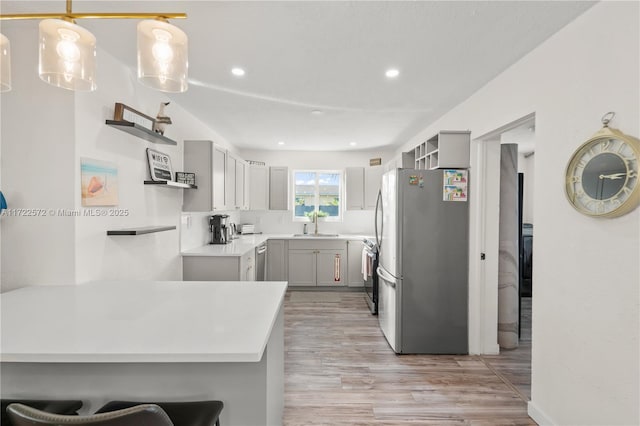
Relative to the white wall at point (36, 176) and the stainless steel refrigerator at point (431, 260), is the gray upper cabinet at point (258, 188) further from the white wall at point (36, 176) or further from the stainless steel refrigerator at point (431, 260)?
the white wall at point (36, 176)

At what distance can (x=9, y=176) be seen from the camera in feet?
6.12

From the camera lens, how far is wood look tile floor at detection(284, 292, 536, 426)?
206cm

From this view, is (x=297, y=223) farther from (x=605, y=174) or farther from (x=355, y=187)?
→ (x=605, y=174)

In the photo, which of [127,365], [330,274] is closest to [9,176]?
[127,365]

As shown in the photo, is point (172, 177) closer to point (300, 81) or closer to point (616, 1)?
point (300, 81)

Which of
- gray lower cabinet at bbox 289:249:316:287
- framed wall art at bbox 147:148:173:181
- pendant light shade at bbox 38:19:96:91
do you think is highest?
pendant light shade at bbox 38:19:96:91

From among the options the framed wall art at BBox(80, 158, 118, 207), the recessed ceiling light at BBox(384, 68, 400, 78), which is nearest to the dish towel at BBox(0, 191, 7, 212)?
the framed wall art at BBox(80, 158, 118, 207)

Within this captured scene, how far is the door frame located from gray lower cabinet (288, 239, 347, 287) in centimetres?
246

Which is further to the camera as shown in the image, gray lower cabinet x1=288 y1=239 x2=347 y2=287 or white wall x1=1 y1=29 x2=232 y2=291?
gray lower cabinet x1=288 y1=239 x2=347 y2=287

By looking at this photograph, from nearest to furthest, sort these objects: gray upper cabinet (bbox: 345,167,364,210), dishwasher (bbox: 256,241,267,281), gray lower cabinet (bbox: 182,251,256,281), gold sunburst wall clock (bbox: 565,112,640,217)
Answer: gold sunburst wall clock (bbox: 565,112,640,217)
gray lower cabinet (bbox: 182,251,256,281)
dishwasher (bbox: 256,241,267,281)
gray upper cabinet (bbox: 345,167,364,210)

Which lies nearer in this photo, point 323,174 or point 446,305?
point 446,305

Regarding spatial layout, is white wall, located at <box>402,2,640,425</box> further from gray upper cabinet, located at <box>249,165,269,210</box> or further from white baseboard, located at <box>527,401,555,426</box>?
gray upper cabinet, located at <box>249,165,269,210</box>

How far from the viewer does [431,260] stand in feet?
9.75

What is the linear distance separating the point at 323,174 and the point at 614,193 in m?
4.63
